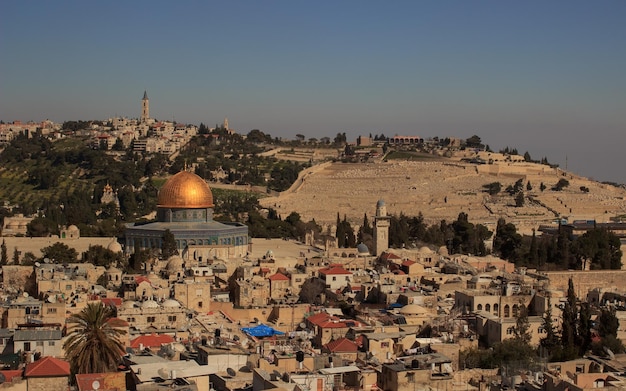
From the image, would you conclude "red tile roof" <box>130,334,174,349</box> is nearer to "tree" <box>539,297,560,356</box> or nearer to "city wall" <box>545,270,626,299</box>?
"tree" <box>539,297,560,356</box>

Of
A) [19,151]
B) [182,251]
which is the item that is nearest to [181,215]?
[182,251]

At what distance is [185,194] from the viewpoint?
36.1 metres

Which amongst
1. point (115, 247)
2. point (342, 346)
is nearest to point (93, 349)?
point (342, 346)

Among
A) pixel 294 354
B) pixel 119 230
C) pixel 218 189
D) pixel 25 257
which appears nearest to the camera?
pixel 294 354

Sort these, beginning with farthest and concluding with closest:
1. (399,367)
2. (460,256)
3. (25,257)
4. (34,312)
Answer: (460,256), (25,257), (34,312), (399,367)

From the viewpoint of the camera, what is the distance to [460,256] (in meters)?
33.9

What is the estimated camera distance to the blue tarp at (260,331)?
68.3 ft

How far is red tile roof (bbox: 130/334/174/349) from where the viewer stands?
18.2m

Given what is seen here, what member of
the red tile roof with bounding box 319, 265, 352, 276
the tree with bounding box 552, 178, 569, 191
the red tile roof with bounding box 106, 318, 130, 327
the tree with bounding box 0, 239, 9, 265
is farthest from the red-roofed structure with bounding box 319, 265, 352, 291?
the tree with bounding box 552, 178, 569, 191

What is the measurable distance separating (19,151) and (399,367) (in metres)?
59.2

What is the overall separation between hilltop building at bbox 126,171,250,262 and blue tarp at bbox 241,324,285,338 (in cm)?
1162

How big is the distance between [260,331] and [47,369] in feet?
24.6

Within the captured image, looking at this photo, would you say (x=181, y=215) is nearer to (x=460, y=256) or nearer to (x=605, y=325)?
(x=460, y=256)

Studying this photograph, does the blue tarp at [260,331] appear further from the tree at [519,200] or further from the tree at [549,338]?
the tree at [519,200]
